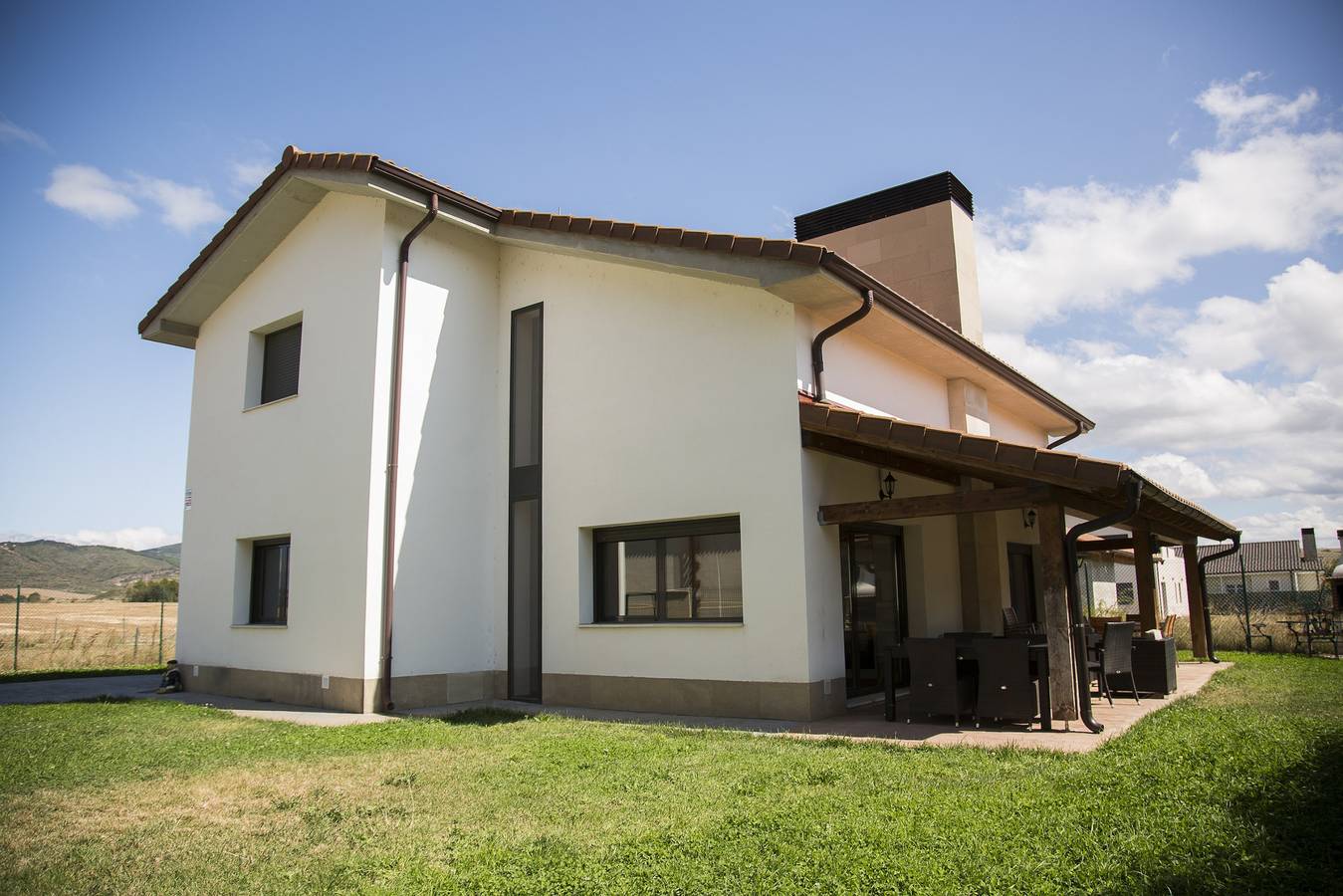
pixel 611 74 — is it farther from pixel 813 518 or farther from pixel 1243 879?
pixel 1243 879

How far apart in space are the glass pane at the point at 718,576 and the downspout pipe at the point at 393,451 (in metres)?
3.71

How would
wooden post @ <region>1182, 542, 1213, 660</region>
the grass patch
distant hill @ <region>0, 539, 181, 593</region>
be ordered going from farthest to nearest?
distant hill @ <region>0, 539, 181, 593</region> → the grass patch → wooden post @ <region>1182, 542, 1213, 660</region>

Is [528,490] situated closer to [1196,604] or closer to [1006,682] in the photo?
[1006,682]

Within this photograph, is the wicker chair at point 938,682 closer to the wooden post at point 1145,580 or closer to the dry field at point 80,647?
the wooden post at point 1145,580

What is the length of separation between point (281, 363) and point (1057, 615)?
36.7 feet

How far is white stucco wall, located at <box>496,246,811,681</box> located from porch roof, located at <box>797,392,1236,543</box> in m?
0.57

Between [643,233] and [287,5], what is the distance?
15.9 feet

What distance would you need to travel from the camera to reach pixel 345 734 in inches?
328

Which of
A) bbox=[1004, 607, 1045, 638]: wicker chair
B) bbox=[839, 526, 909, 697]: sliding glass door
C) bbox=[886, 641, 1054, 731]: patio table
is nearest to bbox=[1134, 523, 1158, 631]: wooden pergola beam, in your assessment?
bbox=[1004, 607, 1045, 638]: wicker chair

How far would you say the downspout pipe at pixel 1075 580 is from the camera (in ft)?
23.3

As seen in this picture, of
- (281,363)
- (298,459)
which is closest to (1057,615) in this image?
(298,459)

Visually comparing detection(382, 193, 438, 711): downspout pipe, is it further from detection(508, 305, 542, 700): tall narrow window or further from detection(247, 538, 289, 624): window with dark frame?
detection(247, 538, 289, 624): window with dark frame

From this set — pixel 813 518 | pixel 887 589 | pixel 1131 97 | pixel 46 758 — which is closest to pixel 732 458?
pixel 813 518

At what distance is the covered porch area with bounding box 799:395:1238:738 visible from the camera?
7.52 meters
